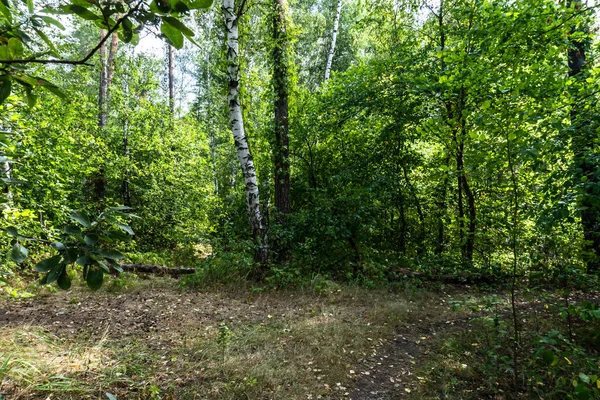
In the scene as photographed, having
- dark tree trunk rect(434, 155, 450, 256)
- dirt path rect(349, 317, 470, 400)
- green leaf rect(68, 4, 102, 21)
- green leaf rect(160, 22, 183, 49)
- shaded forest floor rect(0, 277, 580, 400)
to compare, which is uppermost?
green leaf rect(68, 4, 102, 21)

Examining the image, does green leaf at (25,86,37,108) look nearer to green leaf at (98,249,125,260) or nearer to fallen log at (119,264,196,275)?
green leaf at (98,249,125,260)

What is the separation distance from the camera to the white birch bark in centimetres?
575

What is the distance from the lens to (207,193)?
11.2m

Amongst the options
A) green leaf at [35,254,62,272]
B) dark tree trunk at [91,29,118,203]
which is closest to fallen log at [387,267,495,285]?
green leaf at [35,254,62,272]

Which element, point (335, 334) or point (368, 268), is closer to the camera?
point (335, 334)

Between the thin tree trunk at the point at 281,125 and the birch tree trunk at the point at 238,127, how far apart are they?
0.70 metres

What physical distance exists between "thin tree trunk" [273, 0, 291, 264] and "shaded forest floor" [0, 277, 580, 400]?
1.82m

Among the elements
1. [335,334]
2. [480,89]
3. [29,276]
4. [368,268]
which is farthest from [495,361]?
[29,276]

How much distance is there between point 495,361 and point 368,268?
13.0ft

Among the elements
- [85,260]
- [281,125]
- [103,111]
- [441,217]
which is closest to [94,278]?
[85,260]

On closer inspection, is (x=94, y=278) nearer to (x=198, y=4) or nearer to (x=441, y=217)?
(x=198, y=4)

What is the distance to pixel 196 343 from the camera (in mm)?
3820

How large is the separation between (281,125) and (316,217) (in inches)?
90.1

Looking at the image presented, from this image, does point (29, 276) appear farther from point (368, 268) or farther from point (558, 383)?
point (558, 383)
